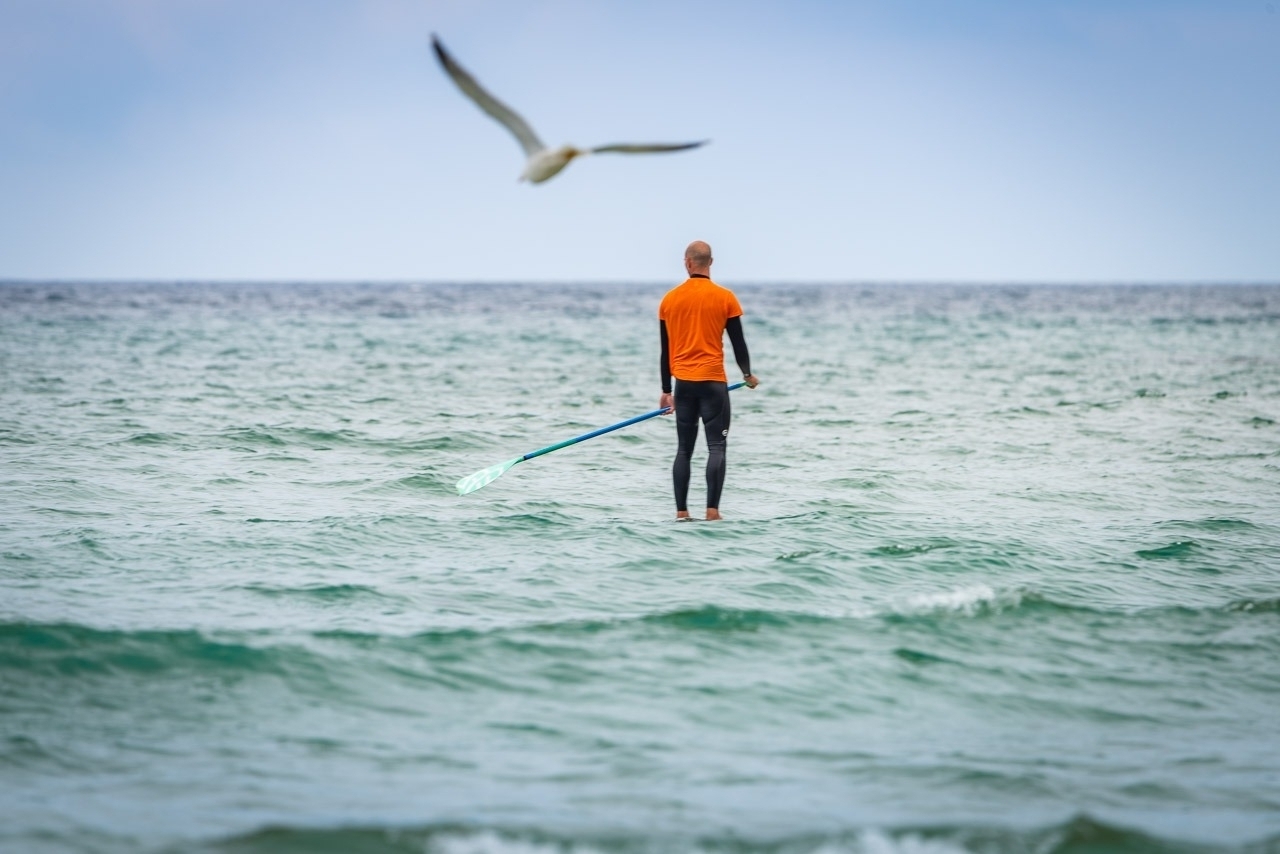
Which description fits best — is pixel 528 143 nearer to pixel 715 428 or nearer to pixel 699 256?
pixel 699 256

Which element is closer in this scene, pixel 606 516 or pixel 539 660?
pixel 539 660

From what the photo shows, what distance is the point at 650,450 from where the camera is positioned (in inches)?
588

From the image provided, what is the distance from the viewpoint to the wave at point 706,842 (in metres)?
4.33

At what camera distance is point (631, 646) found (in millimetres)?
6547

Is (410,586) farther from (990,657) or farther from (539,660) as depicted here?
(990,657)

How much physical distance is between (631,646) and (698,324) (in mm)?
3624

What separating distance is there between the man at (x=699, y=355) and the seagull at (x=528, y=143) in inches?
134

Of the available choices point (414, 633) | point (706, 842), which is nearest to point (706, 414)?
point (414, 633)

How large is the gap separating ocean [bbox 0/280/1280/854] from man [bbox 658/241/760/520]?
0.69 metres

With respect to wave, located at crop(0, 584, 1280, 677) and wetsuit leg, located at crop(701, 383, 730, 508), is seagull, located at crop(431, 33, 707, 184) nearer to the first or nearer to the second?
wave, located at crop(0, 584, 1280, 677)

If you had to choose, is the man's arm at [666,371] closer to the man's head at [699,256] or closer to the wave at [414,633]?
the man's head at [699,256]

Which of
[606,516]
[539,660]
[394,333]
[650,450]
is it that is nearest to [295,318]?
[394,333]

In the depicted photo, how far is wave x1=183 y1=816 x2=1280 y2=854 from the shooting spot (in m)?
4.33

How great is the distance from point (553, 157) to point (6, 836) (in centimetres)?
375
